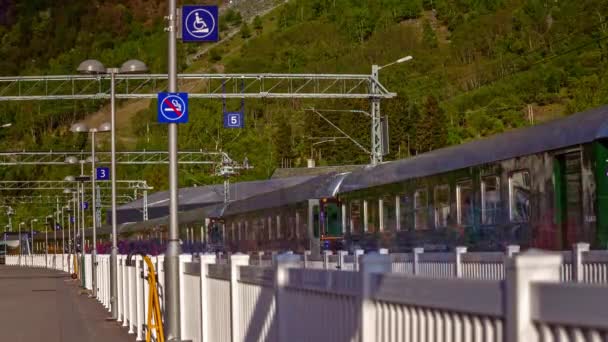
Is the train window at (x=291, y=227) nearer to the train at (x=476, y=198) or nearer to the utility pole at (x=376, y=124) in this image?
the train at (x=476, y=198)

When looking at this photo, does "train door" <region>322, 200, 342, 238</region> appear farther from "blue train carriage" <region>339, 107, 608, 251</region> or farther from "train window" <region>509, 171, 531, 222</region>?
"train window" <region>509, 171, 531, 222</region>

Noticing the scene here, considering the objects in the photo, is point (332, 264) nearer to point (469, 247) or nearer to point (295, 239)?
point (469, 247)

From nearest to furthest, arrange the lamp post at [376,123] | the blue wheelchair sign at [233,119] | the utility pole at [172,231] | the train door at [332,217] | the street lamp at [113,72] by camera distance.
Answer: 1. the utility pole at [172,231]
2. the street lamp at [113,72]
3. the train door at [332,217]
4. the lamp post at [376,123]
5. the blue wheelchair sign at [233,119]

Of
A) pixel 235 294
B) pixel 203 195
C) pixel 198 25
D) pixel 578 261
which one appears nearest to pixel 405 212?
pixel 198 25

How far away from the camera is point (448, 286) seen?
6270 millimetres

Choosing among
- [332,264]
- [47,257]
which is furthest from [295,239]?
[47,257]

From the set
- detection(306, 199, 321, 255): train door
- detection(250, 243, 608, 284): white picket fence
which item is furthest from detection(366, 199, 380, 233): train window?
detection(250, 243, 608, 284): white picket fence

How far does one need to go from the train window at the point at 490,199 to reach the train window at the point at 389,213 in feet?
20.7

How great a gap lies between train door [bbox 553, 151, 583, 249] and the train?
0.02 m

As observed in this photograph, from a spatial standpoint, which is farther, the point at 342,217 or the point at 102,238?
the point at 102,238

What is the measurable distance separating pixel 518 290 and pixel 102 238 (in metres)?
114

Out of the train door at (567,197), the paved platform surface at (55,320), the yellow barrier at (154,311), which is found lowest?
the paved platform surface at (55,320)

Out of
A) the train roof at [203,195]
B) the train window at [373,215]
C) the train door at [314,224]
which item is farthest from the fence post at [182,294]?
A: the train roof at [203,195]

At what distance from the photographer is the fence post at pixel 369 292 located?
7.61 meters
